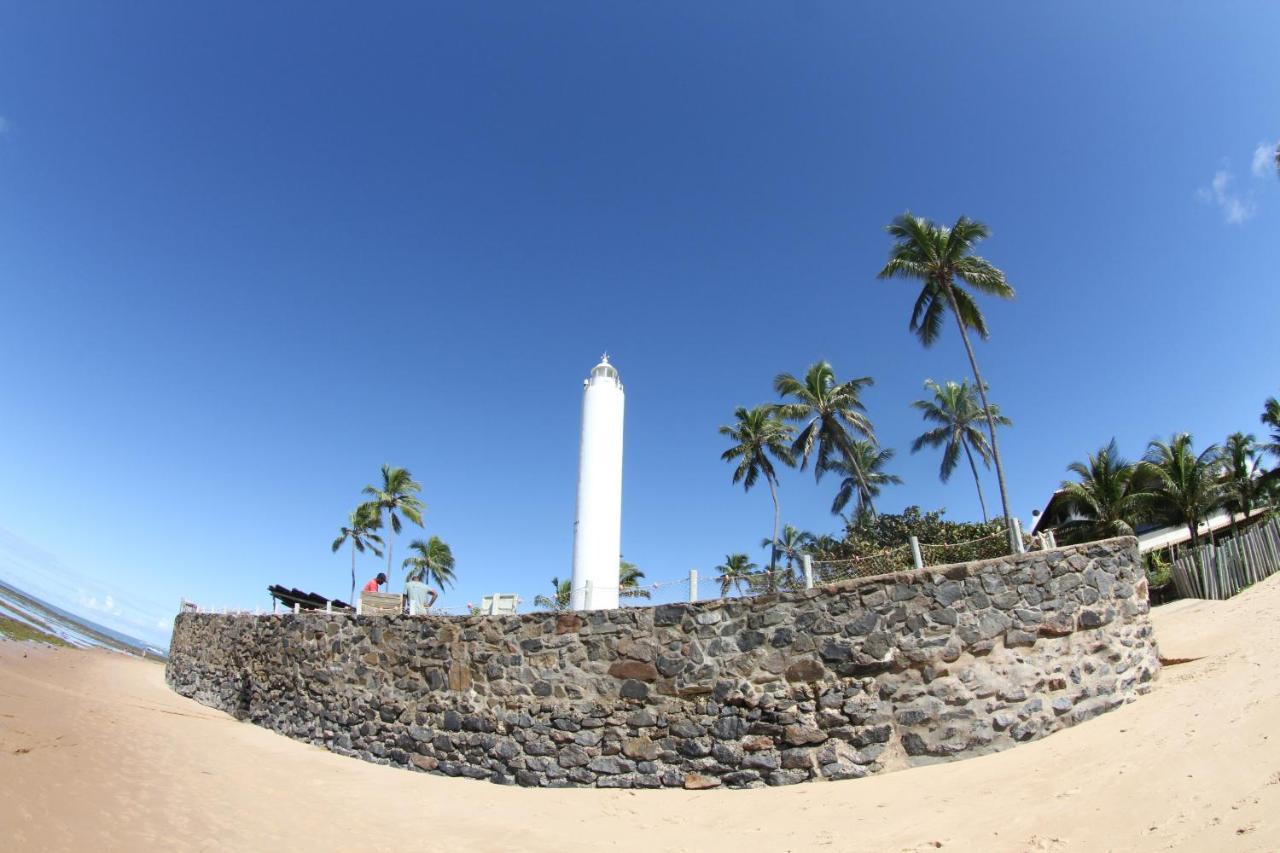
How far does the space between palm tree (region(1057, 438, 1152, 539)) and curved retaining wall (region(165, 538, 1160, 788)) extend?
19.7 metres

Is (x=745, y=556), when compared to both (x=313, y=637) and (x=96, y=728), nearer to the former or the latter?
(x=313, y=637)

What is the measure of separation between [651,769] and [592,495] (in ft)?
27.7

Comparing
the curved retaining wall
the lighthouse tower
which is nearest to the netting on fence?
the curved retaining wall

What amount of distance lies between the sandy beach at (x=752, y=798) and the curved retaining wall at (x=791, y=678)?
0.35m

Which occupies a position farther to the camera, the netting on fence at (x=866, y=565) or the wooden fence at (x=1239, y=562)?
the wooden fence at (x=1239, y=562)

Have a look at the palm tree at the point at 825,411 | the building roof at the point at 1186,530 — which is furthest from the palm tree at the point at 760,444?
the building roof at the point at 1186,530

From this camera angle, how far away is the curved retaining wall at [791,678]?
7.83 m

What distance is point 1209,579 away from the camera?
15.5 meters

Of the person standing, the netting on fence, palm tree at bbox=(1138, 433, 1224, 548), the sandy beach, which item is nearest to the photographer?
the sandy beach

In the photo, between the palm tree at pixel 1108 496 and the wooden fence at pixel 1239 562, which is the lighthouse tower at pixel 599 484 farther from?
the palm tree at pixel 1108 496

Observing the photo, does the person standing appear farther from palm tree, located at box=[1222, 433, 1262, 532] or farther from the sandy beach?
palm tree, located at box=[1222, 433, 1262, 532]

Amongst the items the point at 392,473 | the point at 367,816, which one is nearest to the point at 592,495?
the point at 367,816

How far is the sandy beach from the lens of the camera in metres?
5.07

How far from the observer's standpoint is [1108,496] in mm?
25266
